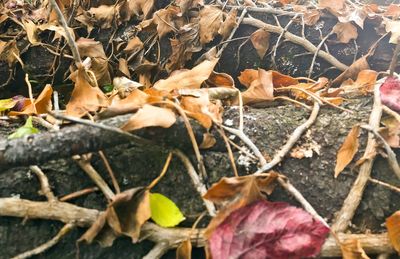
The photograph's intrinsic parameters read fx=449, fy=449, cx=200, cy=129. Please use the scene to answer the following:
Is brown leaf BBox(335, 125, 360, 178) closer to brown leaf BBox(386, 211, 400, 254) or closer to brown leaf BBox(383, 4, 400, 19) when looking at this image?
brown leaf BBox(386, 211, 400, 254)

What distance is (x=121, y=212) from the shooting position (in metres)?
0.79

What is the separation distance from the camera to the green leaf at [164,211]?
81 cm

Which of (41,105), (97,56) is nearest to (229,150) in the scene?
(41,105)

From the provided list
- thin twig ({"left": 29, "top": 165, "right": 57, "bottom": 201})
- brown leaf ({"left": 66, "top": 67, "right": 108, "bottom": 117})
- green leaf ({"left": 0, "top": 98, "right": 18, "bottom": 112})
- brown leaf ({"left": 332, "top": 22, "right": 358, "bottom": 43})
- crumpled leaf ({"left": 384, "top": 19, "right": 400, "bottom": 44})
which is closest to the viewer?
thin twig ({"left": 29, "top": 165, "right": 57, "bottom": 201})

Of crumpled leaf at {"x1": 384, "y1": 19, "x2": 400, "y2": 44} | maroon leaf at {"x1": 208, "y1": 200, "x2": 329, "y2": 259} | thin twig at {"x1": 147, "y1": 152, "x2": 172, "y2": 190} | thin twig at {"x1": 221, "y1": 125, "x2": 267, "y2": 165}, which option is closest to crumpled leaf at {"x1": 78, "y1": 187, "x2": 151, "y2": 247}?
thin twig at {"x1": 147, "y1": 152, "x2": 172, "y2": 190}

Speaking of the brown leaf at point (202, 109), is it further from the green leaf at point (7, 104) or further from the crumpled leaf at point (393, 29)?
the crumpled leaf at point (393, 29)

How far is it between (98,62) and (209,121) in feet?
2.75

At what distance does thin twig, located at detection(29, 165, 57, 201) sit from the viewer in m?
0.84

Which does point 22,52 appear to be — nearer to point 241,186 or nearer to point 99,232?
point 99,232

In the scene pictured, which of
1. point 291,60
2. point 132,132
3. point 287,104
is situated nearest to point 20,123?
point 132,132

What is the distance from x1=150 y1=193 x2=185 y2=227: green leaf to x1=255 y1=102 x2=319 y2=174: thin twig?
6.7 inches

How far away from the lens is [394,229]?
79cm

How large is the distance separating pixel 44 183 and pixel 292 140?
50 cm

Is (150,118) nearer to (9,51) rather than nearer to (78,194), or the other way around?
(78,194)
